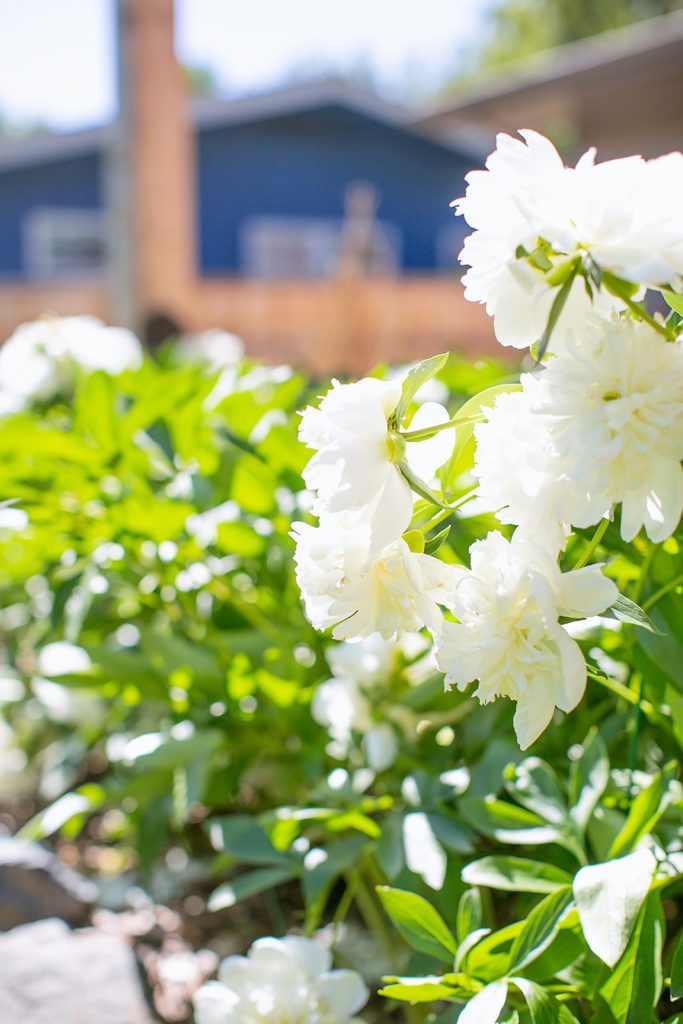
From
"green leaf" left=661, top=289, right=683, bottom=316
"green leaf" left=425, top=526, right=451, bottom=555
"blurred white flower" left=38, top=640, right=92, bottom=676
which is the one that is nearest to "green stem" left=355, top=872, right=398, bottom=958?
"blurred white flower" left=38, top=640, right=92, bottom=676

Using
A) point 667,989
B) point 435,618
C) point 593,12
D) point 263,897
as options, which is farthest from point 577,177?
point 593,12

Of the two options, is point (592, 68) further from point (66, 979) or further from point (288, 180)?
point (288, 180)

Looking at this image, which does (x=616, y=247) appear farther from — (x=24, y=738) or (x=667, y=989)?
(x=24, y=738)

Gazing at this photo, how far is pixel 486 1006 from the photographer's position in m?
0.68

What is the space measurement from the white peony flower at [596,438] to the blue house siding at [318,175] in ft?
43.2

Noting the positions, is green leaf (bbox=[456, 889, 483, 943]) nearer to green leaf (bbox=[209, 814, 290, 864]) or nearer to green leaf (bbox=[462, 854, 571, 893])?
green leaf (bbox=[462, 854, 571, 893])

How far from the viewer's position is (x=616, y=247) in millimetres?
531

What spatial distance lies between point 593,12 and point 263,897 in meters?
26.9

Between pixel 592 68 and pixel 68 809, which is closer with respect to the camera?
pixel 68 809

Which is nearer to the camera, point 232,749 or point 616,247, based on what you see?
point 616,247

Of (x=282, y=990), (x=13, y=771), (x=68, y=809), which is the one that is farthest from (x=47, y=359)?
(x=282, y=990)

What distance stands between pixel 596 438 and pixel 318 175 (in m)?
13.9

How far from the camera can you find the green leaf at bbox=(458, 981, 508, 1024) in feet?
2.20

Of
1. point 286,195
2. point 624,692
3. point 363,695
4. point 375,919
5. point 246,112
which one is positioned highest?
point 624,692
